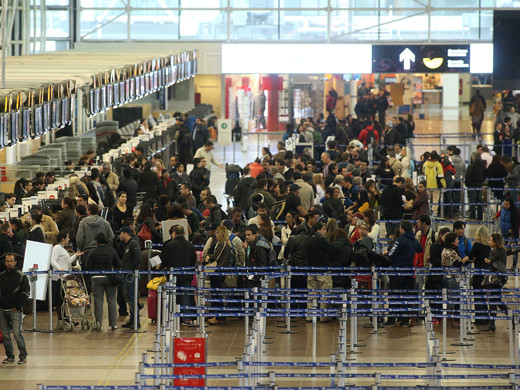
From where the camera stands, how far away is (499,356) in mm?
12031

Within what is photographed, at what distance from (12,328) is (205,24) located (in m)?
24.6

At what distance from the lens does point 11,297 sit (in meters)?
11.4

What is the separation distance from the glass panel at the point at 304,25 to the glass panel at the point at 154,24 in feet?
11.6

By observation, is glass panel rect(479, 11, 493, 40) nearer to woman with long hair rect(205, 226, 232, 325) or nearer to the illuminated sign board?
the illuminated sign board

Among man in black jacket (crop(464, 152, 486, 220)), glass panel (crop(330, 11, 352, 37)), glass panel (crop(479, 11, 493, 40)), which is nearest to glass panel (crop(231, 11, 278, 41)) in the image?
glass panel (crop(330, 11, 352, 37))

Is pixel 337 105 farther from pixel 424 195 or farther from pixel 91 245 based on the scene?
pixel 91 245

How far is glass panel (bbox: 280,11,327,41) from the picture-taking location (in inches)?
1375

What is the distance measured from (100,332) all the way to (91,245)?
158 centimetres

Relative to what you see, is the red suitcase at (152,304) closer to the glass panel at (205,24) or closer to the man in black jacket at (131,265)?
the man in black jacket at (131,265)

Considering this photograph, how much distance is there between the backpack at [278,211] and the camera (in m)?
16.8

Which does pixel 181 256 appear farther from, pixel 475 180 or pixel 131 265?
pixel 475 180

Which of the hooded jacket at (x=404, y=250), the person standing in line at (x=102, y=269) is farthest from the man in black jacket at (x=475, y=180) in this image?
the person standing in line at (x=102, y=269)

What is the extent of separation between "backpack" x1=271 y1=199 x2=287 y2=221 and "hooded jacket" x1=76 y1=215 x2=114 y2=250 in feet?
11.0

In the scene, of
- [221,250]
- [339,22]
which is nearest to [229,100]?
[339,22]
